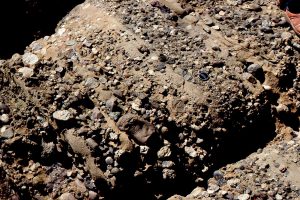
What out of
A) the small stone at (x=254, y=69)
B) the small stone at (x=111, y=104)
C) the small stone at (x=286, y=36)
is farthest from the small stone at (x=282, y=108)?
the small stone at (x=111, y=104)

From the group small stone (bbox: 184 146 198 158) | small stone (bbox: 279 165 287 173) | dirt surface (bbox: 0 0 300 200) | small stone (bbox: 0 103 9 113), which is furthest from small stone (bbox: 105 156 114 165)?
small stone (bbox: 279 165 287 173)

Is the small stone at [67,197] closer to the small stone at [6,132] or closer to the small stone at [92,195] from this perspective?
the small stone at [92,195]

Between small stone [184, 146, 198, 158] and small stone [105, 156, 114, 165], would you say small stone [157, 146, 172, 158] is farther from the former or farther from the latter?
small stone [105, 156, 114, 165]

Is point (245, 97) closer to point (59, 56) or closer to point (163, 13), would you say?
point (163, 13)

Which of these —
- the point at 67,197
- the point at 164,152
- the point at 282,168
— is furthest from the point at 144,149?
the point at 282,168

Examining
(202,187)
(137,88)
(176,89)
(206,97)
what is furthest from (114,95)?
(202,187)

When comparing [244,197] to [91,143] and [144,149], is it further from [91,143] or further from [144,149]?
[91,143]
